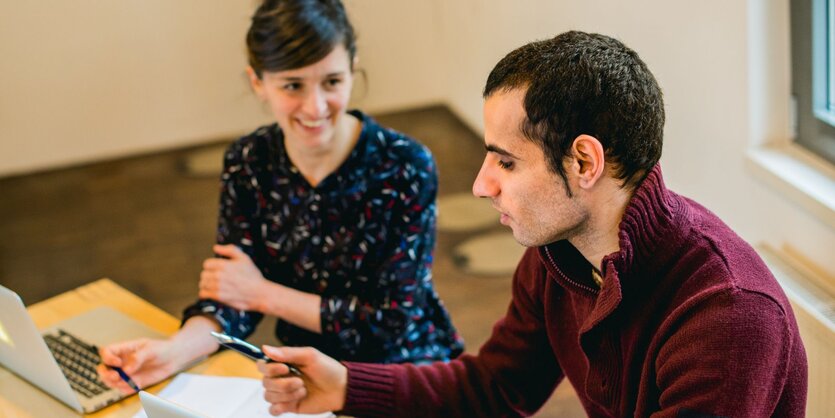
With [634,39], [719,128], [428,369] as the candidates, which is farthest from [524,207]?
[634,39]

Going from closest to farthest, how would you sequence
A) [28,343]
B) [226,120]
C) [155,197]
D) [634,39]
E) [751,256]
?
1. [751,256]
2. [28,343]
3. [634,39]
4. [155,197]
5. [226,120]

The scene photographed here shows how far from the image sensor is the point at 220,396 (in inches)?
68.5

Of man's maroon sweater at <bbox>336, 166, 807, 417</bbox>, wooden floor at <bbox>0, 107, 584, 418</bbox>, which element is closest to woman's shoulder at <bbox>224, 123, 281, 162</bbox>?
man's maroon sweater at <bbox>336, 166, 807, 417</bbox>

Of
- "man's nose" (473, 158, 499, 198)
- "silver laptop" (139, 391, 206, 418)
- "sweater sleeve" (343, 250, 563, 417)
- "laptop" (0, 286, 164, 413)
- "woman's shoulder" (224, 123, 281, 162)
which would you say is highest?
"man's nose" (473, 158, 499, 198)

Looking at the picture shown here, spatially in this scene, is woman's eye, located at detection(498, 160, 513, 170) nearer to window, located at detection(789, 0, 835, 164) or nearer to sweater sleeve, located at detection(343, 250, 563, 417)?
sweater sleeve, located at detection(343, 250, 563, 417)

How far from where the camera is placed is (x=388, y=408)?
1.70 metres

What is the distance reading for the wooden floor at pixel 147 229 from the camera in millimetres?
3506

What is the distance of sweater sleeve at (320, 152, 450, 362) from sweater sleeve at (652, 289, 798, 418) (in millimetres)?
805

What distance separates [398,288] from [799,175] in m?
0.93

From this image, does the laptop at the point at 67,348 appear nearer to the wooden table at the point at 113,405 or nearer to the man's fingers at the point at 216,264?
the wooden table at the point at 113,405

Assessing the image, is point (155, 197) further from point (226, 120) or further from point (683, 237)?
point (683, 237)

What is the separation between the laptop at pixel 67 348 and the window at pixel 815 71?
4.97 ft

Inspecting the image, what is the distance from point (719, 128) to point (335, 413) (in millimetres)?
1361

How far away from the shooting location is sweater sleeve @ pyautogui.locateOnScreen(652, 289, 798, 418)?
1252 millimetres
